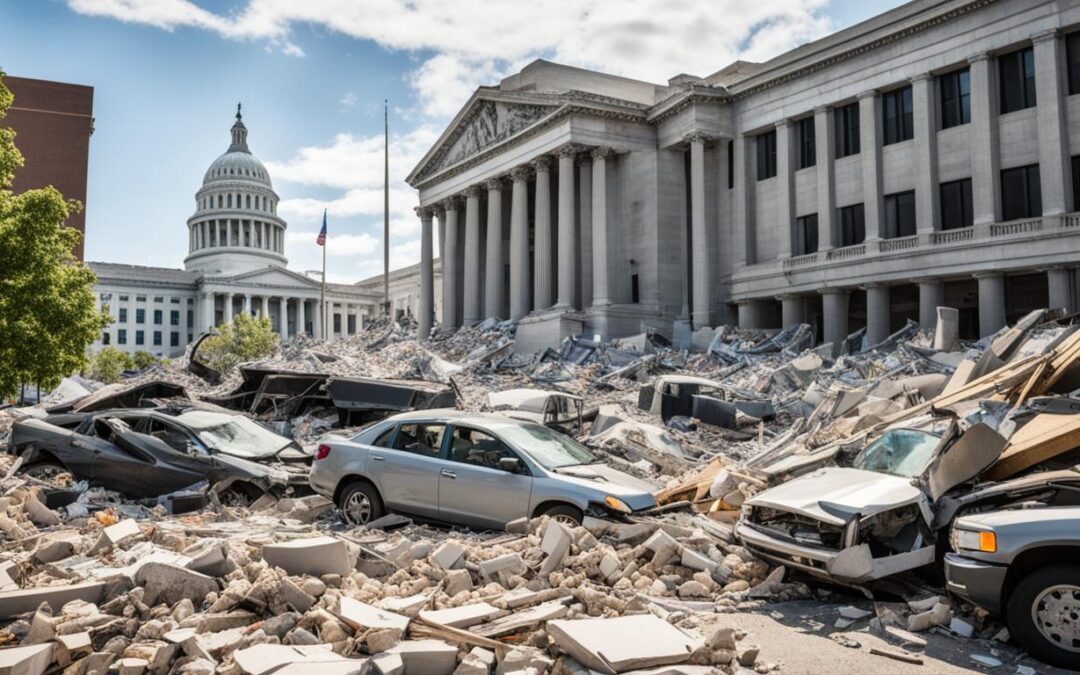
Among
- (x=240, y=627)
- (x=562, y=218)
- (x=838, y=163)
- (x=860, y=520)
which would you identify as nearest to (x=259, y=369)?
(x=240, y=627)

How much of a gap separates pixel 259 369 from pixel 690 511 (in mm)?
14679

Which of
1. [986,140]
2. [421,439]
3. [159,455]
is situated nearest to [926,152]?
[986,140]

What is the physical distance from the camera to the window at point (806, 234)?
109 feet

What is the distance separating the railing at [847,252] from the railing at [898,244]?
737mm

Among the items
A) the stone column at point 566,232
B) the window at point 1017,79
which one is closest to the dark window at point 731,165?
the stone column at point 566,232

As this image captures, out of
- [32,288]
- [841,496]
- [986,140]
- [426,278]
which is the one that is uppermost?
[986,140]

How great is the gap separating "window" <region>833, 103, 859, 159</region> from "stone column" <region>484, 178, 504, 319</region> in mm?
19091

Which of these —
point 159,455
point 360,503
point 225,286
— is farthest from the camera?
point 225,286

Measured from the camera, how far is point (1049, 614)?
5387 mm

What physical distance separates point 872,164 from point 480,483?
26911 mm

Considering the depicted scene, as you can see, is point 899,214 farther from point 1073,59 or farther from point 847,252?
point 1073,59

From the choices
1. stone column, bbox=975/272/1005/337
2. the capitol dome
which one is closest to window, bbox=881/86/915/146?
stone column, bbox=975/272/1005/337

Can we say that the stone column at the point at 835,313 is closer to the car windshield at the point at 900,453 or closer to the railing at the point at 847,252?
the railing at the point at 847,252

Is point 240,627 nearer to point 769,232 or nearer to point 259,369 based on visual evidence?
point 259,369
